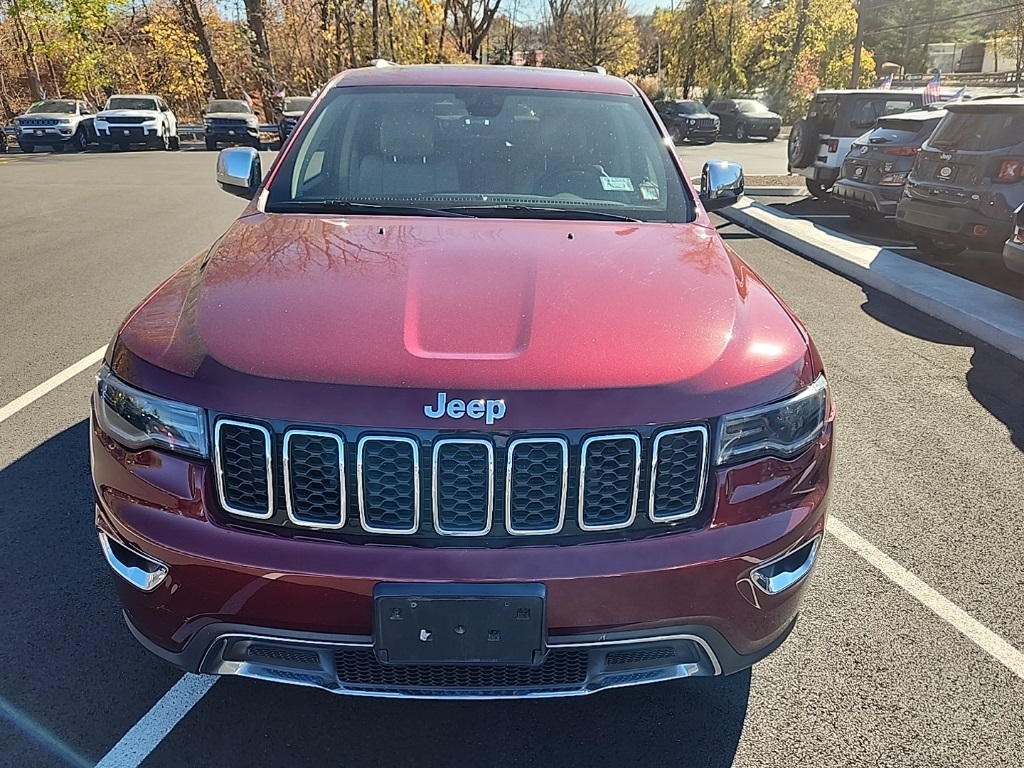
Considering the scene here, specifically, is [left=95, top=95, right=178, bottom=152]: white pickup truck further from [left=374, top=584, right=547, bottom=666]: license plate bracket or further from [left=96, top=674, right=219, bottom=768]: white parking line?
[left=374, top=584, right=547, bottom=666]: license plate bracket

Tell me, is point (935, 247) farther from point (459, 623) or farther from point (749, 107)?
point (749, 107)

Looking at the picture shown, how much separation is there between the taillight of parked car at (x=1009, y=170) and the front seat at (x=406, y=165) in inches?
247

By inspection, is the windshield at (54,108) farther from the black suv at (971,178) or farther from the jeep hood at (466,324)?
the jeep hood at (466,324)

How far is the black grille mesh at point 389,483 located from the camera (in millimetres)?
1983

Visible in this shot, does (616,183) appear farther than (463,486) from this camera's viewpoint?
Yes

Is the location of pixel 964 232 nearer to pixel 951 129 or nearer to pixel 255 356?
pixel 951 129

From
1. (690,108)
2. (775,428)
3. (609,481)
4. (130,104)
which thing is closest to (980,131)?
(775,428)

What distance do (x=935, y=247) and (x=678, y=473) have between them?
8347mm

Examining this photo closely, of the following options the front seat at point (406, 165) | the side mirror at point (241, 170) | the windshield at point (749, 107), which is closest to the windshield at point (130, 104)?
the windshield at point (749, 107)

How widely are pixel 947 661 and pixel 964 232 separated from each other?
249 inches

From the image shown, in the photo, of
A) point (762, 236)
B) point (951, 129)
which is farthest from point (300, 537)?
point (762, 236)

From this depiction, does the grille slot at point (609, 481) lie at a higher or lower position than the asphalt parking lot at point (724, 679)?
higher

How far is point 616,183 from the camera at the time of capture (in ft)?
11.6

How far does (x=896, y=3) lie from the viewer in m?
63.3
